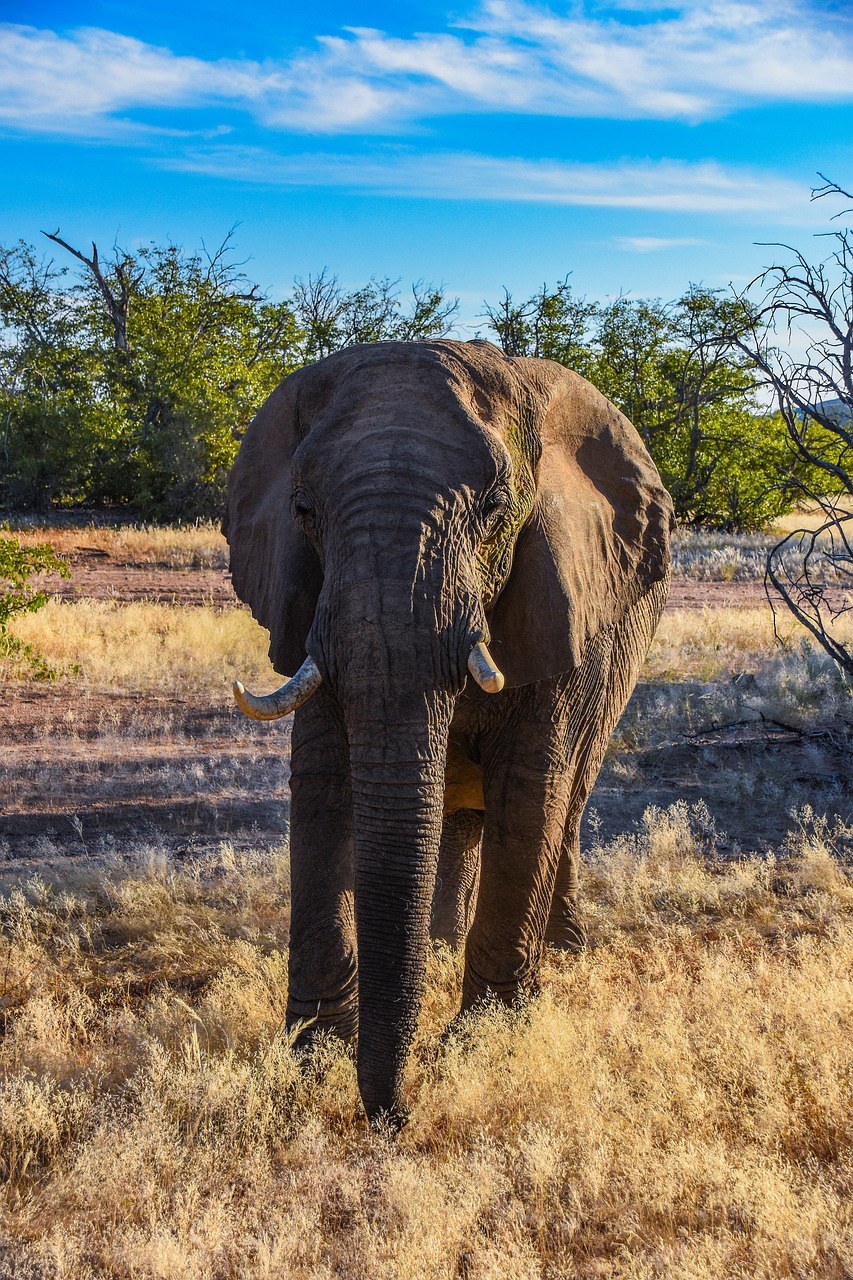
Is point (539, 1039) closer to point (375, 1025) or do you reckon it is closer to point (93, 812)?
point (375, 1025)

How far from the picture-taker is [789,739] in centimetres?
962

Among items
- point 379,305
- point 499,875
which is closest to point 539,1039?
point 499,875

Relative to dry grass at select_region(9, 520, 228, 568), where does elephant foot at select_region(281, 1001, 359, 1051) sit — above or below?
below

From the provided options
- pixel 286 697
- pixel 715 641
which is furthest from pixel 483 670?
pixel 715 641

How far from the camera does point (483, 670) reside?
349 cm

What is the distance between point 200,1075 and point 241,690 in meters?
1.72

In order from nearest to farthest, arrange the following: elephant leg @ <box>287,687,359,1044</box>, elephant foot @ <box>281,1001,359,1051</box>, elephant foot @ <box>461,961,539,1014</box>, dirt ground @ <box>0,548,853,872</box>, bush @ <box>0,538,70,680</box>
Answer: elephant leg @ <box>287,687,359,1044</box>, elephant foot @ <box>281,1001,359,1051</box>, elephant foot @ <box>461,961,539,1014</box>, dirt ground @ <box>0,548,853,872</box>, bush @ <box>0,538,70,680</box>

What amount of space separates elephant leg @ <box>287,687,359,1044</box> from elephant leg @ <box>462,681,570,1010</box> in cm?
58

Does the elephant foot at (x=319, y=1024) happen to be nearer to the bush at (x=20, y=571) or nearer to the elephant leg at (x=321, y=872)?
the elephant leg at (x=321, y=872)

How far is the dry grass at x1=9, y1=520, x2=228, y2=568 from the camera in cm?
2123

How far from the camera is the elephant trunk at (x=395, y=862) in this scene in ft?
11.6

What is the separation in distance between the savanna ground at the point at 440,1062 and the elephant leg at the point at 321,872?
0.68ft

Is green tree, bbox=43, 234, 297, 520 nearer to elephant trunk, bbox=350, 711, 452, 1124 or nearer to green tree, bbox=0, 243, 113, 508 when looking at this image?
green tree, bbox=0, 243, 113, 508

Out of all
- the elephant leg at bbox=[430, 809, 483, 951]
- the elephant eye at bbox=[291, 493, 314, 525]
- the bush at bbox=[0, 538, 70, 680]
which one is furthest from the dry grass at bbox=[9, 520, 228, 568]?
the elephant eye at bbox=[291, 493, 314, 525]
